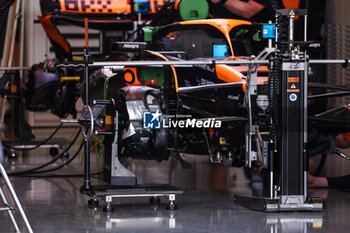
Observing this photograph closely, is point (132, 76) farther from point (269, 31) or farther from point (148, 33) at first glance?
point (269, 31)

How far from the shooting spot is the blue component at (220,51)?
718 cm

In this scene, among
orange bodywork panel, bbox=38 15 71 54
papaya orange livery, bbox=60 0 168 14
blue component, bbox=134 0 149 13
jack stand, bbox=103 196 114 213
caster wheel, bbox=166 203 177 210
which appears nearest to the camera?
jack stand, bbox=103 196 114 213

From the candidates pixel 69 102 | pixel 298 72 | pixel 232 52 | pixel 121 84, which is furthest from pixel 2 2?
pixel 69 102

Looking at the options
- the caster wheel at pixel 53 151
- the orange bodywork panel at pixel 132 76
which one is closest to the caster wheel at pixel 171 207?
the orange bodywork panel at pixel 132 76

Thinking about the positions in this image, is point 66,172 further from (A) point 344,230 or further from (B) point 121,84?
(A) point 344,230

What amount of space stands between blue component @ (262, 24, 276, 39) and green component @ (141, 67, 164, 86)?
133cm

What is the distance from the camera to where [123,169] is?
614 centimetres

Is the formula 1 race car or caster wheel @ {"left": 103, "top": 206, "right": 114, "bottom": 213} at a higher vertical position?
the formula 1 race car

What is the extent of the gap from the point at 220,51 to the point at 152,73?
78 centimetres

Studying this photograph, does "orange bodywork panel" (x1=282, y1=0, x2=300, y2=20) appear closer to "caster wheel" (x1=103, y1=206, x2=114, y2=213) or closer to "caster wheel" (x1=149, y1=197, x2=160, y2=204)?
"caster wheel" (x1=149, y1=197, x2=160, y2=204)

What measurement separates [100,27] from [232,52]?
412 cm

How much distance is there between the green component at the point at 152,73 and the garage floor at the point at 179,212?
120 centimetres

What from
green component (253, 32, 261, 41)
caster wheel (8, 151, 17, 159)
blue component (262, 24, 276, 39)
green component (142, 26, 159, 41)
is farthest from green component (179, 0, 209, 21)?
caster wheel (8, 151, 17, 159)

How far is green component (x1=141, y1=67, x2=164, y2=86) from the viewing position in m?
6.86
